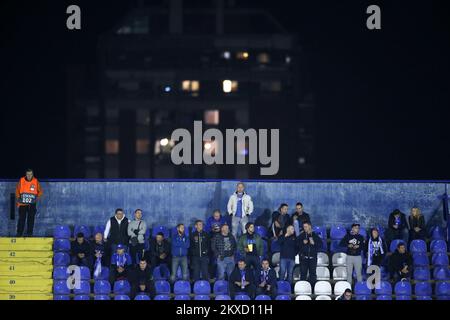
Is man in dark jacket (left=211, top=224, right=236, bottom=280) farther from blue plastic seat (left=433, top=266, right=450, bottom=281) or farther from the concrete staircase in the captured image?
blue plastic seat (left=433, top=266, right=450, bottom=281)

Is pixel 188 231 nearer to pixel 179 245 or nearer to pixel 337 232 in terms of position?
pixel 179 245

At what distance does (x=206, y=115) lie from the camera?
57.1 metres

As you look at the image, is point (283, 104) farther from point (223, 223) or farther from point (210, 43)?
point (223, 223)

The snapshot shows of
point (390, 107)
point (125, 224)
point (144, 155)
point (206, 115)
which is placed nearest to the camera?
point (125, 224)

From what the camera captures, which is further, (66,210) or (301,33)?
(301,33)

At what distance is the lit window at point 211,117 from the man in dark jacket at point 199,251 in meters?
31.8

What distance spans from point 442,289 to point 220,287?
4617mm

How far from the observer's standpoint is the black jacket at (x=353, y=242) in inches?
1004

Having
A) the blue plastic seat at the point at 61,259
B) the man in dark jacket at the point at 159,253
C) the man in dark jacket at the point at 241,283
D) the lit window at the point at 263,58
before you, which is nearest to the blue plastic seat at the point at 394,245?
the man in dark jacket at the point at 241,283

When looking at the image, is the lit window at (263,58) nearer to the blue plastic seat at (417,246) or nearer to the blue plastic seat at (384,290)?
the blue plastic seat at (417,246)

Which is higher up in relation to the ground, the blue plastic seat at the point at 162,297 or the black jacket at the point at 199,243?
the black jacket at the point at 199,243

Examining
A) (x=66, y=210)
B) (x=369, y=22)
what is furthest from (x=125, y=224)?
(x=369, y=22)

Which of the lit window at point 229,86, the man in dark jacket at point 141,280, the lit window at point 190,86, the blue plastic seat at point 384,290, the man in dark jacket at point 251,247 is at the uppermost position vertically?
the lit window at point 229,86

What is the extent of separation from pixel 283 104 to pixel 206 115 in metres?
4.30
